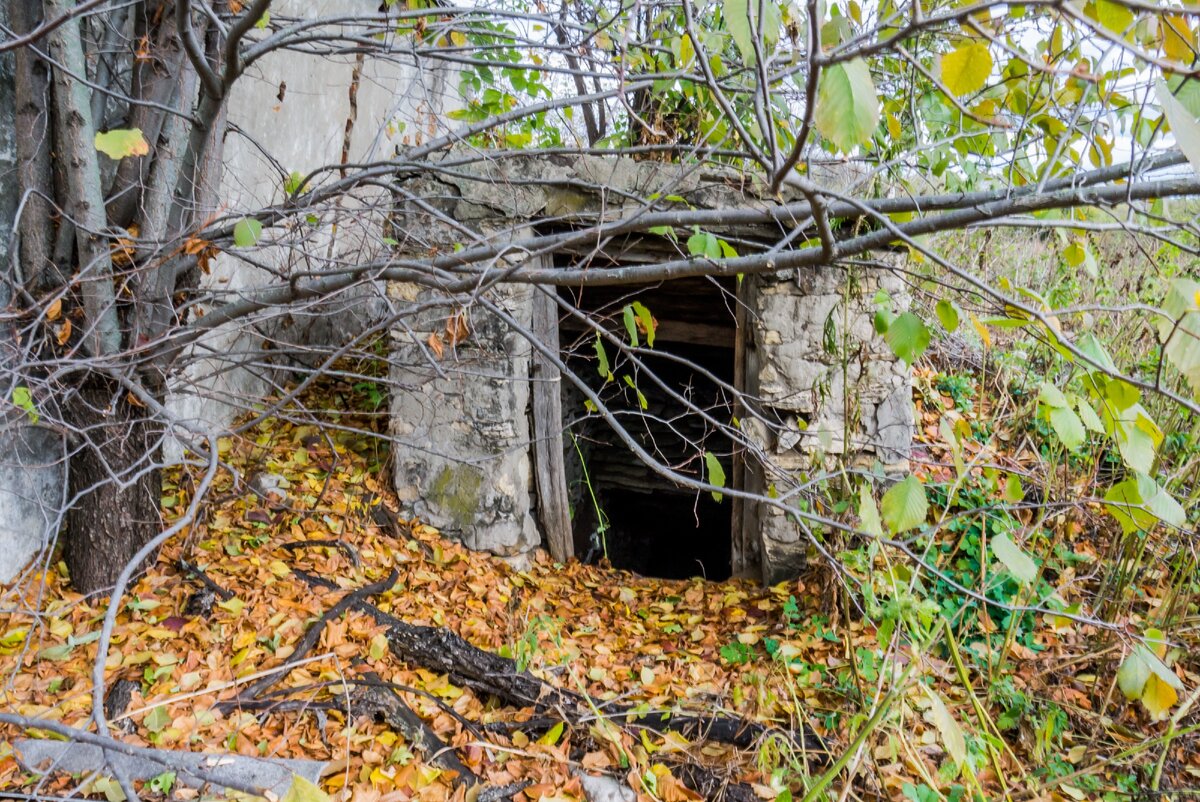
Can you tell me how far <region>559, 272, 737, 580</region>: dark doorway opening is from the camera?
16.6 feet

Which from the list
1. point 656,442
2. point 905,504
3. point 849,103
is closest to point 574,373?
point 656,442

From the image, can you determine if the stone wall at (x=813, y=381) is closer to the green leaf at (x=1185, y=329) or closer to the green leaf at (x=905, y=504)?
the green leaf at (x=905, y=504)

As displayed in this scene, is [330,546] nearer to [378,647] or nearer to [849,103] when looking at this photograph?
[378,647]

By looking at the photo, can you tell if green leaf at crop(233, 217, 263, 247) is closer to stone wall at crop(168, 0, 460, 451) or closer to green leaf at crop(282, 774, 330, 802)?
stone wall at crop(168, 0, 460, 451)

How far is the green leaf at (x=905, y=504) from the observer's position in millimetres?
1817

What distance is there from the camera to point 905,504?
1.82m

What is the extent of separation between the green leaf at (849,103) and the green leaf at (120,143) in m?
1.91

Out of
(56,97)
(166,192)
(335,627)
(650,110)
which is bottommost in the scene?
(335,627)

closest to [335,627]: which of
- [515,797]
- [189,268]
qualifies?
[515,797]

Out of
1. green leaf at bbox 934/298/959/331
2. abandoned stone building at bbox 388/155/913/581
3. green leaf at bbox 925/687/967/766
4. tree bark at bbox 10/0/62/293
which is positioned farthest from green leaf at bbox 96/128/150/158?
green leaf at bbox 925/687/967/766

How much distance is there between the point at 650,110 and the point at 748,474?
2.17 metres

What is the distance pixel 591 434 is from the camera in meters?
6.04

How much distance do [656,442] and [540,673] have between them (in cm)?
210

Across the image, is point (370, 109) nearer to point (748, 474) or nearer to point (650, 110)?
point (650, 110)
